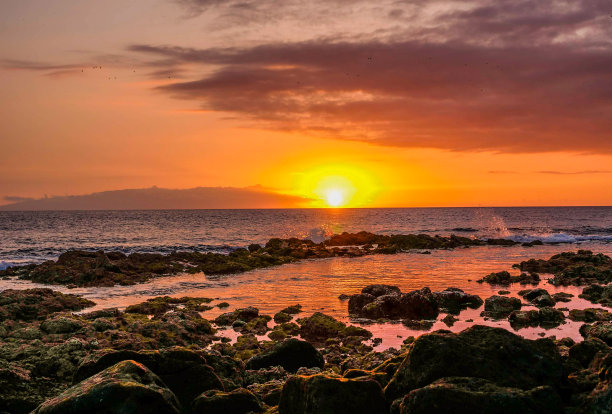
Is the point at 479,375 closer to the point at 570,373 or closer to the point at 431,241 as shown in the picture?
the point at 570,373

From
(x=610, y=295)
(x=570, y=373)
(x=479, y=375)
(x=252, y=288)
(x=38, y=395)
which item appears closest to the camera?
(x=479, y=375)

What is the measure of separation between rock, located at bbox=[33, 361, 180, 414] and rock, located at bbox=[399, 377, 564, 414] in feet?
13.5

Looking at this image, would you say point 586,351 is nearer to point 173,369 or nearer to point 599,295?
point 173,369

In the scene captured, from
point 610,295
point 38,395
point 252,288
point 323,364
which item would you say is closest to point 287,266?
point 252,288

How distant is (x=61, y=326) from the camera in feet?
54.4

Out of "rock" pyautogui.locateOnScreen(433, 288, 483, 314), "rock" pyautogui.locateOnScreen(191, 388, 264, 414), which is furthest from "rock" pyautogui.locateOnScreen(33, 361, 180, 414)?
"rock" pyautogui.locateOnScreen(433, 288, 483, 314)

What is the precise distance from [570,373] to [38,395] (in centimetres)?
1068

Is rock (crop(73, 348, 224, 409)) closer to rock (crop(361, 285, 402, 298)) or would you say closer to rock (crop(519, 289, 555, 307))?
rock (crop(361, 285, 402, 298))

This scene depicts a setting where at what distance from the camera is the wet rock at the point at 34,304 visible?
67.3ft

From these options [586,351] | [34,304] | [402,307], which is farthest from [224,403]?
[34,304]

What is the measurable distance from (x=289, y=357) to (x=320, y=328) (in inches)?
197

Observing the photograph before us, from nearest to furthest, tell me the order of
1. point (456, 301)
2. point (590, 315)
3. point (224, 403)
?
point (224, 403), point (590, 315), point (456, 301)

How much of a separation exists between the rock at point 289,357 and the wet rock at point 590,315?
39.9 feet

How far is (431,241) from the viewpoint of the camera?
62.9 metres
